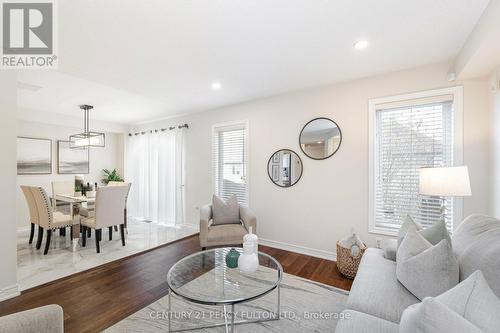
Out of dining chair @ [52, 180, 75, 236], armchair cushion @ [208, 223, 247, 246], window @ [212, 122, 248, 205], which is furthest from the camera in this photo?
dining chair @ [52, 180, 75, 236]

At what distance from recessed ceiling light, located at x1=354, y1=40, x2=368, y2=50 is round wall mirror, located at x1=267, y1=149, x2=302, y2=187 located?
164 cm

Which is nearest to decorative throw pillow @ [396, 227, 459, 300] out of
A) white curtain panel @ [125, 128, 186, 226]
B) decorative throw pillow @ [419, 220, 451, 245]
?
decorative throw pillow @ [419, 220, 451, 245]

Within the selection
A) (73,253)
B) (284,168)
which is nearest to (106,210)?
(73,253)

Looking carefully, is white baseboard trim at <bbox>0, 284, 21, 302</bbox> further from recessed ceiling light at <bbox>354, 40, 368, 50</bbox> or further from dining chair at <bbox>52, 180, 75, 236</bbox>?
recessed ceiling light at <bbox>354, 40, 368, 50</bbox>

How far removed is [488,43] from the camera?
1.72 metres

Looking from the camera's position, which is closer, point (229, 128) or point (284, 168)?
point (284, 168)

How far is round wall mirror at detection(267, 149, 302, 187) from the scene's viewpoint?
3.44 meters

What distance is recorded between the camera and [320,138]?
127 inches

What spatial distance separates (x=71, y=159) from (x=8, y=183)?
11.4 ft

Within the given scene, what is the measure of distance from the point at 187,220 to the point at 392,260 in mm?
3827

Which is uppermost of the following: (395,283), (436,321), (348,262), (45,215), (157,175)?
(157,175)

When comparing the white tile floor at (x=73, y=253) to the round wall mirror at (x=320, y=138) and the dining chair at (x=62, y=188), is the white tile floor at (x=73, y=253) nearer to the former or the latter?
the dining chair at (x=62, y=188)

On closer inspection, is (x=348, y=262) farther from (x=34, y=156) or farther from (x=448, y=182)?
(x=34, y=156)

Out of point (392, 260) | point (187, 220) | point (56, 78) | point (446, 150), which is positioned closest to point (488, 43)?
point (446, 150)
